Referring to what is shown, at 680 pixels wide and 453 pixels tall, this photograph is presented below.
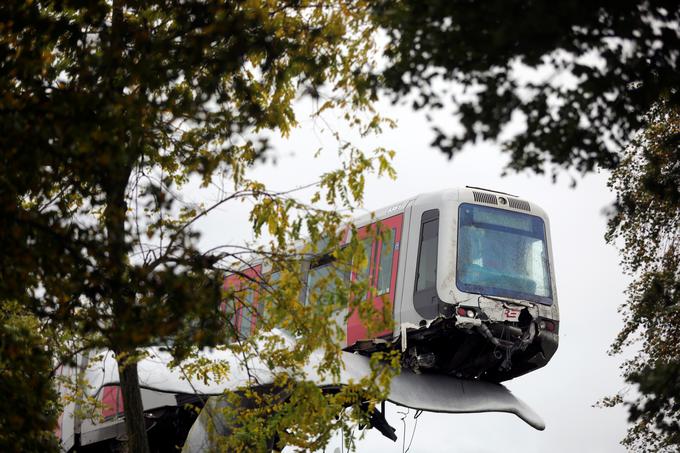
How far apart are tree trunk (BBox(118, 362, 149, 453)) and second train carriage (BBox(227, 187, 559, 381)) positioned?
15.9ft

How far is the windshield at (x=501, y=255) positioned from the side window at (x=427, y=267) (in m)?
0.33

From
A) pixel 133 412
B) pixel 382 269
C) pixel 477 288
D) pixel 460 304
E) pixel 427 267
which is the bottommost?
pixel 133 412

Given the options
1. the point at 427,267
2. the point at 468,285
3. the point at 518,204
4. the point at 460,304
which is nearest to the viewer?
the point at 460,304

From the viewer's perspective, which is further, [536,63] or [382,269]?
[382,269]

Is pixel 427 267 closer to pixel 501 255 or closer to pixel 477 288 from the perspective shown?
pixel 477 288

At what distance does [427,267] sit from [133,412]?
596 cm

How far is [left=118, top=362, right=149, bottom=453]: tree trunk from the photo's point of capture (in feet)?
33.9

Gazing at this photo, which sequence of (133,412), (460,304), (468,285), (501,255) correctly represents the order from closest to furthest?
1. (133,412)
2. (460,304)
3. (468,285)
4. (501,255)

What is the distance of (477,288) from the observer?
15.1 meters

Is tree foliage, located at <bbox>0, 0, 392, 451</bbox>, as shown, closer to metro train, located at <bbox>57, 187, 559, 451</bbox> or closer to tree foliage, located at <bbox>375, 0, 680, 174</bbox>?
tree foliage, located at <bbox>375, 0, 680, 174</bbox>

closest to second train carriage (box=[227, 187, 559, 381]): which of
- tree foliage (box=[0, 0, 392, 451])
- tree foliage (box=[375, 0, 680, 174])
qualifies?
tree foliage (box=[0, 0, 392, 451])

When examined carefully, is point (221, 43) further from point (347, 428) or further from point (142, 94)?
point (347, 428)

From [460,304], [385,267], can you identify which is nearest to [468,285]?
[460,304]

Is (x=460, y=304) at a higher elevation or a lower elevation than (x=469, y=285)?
lower
